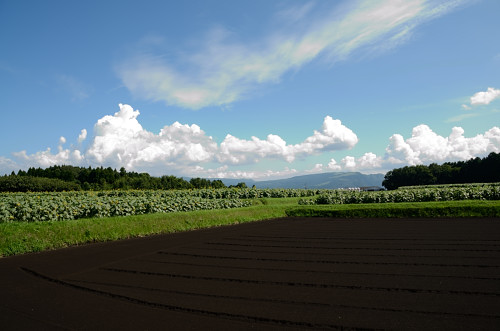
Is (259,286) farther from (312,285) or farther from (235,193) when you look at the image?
(235,193)

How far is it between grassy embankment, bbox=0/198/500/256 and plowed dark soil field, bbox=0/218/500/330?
74cm

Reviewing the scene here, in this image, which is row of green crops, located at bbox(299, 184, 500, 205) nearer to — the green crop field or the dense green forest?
the green crop field

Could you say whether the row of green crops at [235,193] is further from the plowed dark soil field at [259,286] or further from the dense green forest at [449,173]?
the dense green forest at [449,173]

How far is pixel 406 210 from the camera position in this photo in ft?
55.7

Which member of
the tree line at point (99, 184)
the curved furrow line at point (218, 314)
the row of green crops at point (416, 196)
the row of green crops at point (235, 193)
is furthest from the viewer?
the tree line at point (99, 184)

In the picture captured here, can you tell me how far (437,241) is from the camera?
31.2 feet

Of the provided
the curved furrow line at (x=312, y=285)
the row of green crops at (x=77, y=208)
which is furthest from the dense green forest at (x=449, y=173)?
the curved furrow line at (x=312, y=285)

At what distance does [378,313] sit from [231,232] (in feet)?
26.7

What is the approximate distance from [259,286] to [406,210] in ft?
45.3

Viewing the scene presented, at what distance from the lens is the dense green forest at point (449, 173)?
202ft

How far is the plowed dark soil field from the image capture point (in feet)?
13.9

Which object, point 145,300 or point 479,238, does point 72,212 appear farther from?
point 479,238

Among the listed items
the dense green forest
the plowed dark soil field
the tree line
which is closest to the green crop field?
the plowed dark soil field

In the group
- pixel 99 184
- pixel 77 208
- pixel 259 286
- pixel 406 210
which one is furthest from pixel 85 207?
pixel 99 184
